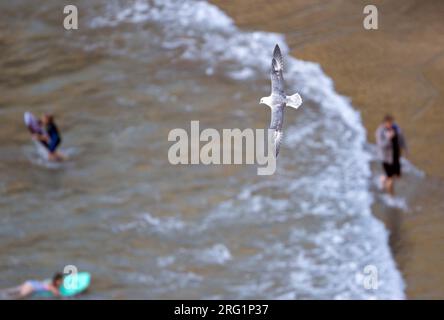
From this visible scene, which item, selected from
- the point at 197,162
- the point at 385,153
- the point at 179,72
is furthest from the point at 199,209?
the point at 179,72

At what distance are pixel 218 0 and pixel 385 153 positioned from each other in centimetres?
531

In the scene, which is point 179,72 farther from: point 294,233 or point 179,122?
point 294,233

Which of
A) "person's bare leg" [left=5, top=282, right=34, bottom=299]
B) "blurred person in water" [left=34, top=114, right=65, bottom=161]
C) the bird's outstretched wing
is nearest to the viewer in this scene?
the bird's outstretched wing

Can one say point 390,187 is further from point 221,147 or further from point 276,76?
point 276,76

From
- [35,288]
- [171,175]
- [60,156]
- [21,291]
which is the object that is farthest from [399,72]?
[21,291]

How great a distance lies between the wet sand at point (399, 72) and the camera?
37.8ft

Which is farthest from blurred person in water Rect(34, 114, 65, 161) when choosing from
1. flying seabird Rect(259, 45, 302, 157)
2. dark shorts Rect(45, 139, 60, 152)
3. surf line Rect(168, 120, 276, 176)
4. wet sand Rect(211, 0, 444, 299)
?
flying seabird Rect(259, 45, 302, 157)

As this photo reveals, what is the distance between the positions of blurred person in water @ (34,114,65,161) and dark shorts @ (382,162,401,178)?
368cm

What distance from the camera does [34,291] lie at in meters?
11.2

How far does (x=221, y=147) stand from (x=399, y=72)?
7.83 feet

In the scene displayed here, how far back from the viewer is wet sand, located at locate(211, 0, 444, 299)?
11.5m

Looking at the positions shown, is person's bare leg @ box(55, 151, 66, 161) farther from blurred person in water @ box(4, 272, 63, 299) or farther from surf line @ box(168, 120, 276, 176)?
blurred person in water @ box(4, 272, 63, 299)

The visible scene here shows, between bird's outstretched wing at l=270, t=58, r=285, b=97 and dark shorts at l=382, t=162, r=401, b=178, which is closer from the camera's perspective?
bird's outstretched wing at l=270, t=58, r=285, b=97

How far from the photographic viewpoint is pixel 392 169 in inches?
478
